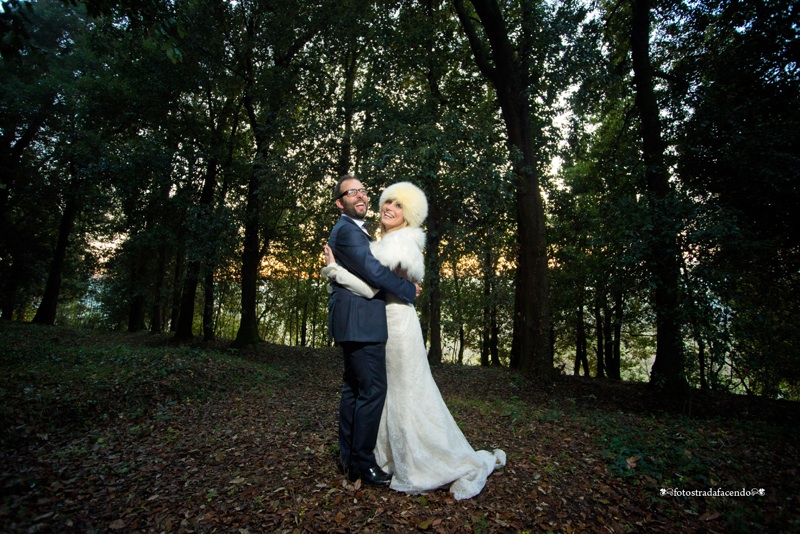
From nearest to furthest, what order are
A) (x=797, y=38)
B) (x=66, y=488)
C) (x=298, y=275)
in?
(x=66, y=488) → (x=797, y=38) → (x=298, y=275)

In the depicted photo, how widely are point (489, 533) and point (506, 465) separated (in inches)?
43.9

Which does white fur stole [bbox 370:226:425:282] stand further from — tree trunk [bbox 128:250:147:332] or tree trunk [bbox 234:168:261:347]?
tree trunk [bbox 128:250:147:332]

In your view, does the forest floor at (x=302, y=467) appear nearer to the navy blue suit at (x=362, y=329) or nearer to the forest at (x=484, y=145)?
the navy blue suit at (x=362, y=329)

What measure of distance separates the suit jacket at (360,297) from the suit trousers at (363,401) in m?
0.10

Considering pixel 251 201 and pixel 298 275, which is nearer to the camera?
pixel 251 201

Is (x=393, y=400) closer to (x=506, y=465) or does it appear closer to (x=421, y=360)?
(x=421, y=360)

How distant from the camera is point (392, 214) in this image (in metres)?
3.15

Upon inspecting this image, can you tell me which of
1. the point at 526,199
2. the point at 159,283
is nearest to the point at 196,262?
the point at 159,283

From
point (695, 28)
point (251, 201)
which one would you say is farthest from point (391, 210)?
point (251, 201)

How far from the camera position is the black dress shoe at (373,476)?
10.2 feet

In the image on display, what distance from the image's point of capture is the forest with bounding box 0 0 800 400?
6.12m

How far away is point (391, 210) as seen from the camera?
10.3ft

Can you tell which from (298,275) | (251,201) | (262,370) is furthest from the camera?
(298,275)

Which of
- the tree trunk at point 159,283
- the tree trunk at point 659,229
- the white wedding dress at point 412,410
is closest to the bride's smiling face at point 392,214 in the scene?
→ the white wedding dress at point 412,410
